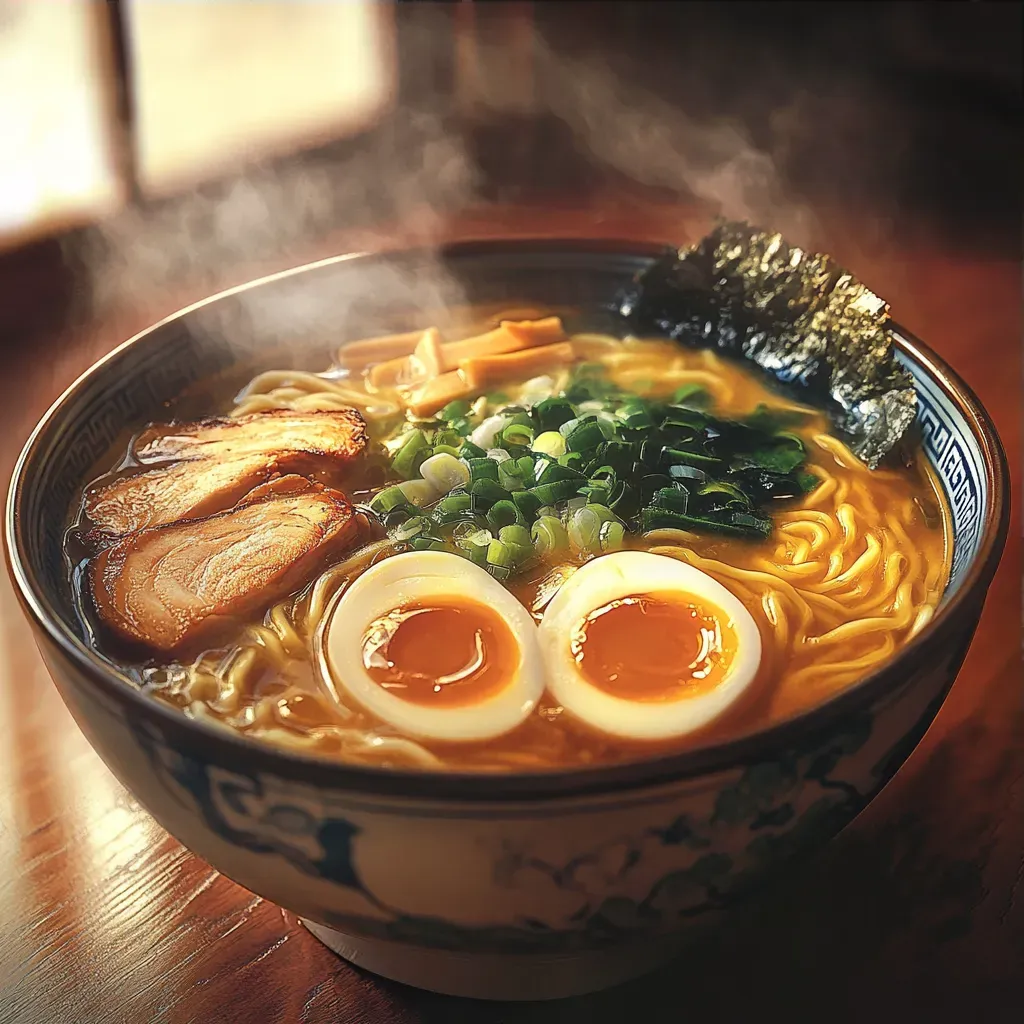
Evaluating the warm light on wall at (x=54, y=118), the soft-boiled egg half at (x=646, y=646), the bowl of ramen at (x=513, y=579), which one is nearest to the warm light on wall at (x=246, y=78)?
the warm light on wall at (x=54, y=118)

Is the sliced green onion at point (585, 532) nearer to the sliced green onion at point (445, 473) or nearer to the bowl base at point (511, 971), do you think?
the sliced green onion at point (445, 473)

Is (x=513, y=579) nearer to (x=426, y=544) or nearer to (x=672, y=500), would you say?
(x=426, y=544)

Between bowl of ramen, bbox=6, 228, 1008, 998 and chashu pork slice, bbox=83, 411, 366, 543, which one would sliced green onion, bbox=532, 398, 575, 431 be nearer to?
bowl of ramen, bbox=6, 228, 1008, 998

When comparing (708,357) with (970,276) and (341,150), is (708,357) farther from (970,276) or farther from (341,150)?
(341,150)

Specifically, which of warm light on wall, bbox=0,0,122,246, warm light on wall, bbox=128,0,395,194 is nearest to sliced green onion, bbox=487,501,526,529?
warm light on wall, bbox=0,0,122,246

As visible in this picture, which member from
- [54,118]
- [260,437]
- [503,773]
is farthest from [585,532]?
[54,118]

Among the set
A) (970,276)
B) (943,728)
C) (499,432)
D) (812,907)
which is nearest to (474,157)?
(970,276)
